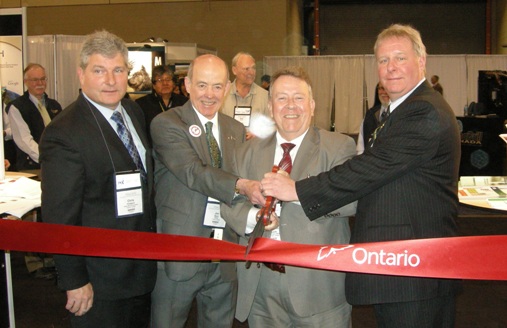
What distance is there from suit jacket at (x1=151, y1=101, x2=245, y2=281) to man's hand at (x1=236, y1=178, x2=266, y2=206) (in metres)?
0.12

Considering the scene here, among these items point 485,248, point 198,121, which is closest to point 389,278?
point 485,248

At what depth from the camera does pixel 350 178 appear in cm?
227

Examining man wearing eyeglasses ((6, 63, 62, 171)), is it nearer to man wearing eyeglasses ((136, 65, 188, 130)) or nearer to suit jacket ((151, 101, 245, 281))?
man wearing eyeglasses ((136, 65, 188, 130))

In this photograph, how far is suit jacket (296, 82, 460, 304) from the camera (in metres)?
2.21

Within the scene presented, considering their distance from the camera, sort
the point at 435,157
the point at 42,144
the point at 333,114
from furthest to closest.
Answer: the point at 333,114 < the point at 42,144 < the point at 435,157

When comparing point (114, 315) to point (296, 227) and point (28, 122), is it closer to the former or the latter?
point (296, 227)

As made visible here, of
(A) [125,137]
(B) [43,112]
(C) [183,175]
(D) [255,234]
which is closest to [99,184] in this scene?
(A) [125,137]

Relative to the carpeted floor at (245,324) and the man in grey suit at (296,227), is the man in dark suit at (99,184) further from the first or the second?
the carpeted floor at (245,324)

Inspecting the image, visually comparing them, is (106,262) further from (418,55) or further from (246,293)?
(418,55)

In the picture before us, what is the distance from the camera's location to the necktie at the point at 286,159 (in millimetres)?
2508

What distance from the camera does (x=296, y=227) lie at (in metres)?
2.43

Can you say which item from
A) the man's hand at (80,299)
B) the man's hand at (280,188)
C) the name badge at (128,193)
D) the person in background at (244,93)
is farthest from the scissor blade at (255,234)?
the person in background at (244,93)

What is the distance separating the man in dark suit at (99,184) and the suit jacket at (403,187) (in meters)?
0.82

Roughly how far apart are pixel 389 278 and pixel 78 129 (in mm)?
1479
